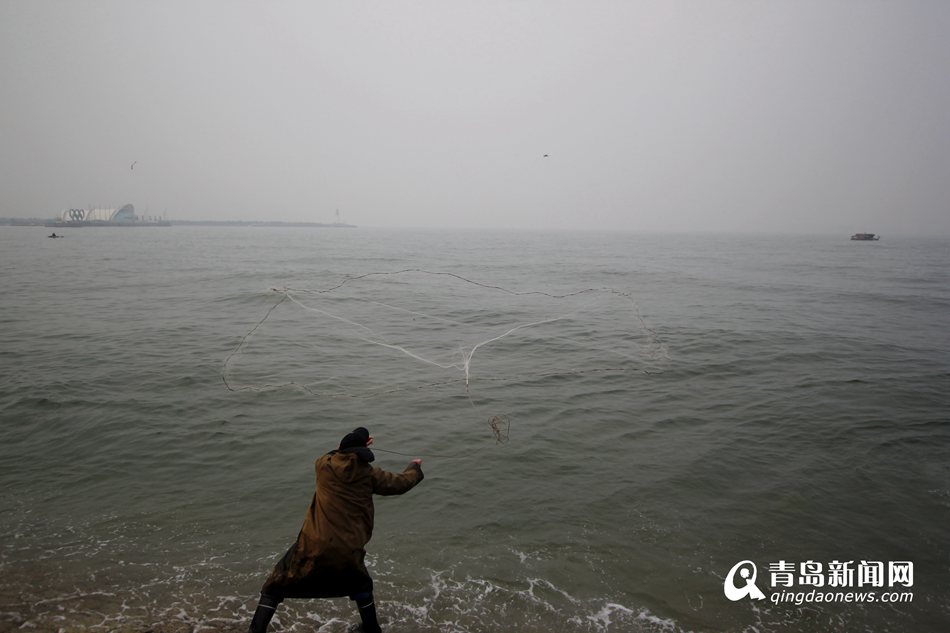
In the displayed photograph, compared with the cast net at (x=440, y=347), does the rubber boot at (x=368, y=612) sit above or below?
below

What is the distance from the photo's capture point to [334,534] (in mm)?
4023

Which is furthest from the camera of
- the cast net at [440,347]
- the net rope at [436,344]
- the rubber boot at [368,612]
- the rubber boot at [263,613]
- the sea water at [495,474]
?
the net rope at [436,344]

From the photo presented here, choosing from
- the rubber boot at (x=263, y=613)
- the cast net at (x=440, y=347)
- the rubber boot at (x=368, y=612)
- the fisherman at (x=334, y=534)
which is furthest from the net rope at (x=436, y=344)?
the rubber boot at (x=263, y=613)

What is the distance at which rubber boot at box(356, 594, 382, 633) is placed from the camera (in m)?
4.32

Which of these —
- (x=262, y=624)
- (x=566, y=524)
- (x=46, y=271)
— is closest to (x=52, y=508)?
(x=262, y=624)

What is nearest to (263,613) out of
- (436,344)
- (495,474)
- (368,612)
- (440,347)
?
(368,612)

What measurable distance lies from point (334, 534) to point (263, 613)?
90 centimetres

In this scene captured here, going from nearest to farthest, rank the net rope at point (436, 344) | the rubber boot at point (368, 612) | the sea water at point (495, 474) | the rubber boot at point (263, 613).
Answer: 1. the rubber boot at point (263, 613)
2. the rubber boot at point (368, 612)
3. the sea water at point (495, 474)
4. the net rope at point (436, 344)

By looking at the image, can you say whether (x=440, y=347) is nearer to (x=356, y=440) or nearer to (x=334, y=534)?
(x=356, y=440)

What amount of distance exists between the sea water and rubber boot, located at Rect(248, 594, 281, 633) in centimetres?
63

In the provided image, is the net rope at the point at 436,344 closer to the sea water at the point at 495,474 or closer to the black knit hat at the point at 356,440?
the sea water at the point at 495,474

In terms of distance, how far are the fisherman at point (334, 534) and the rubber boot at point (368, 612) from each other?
0.63 ft


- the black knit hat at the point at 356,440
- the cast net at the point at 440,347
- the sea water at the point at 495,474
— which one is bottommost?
the sea water at the point at 495,474

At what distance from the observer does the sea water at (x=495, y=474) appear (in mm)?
5051
